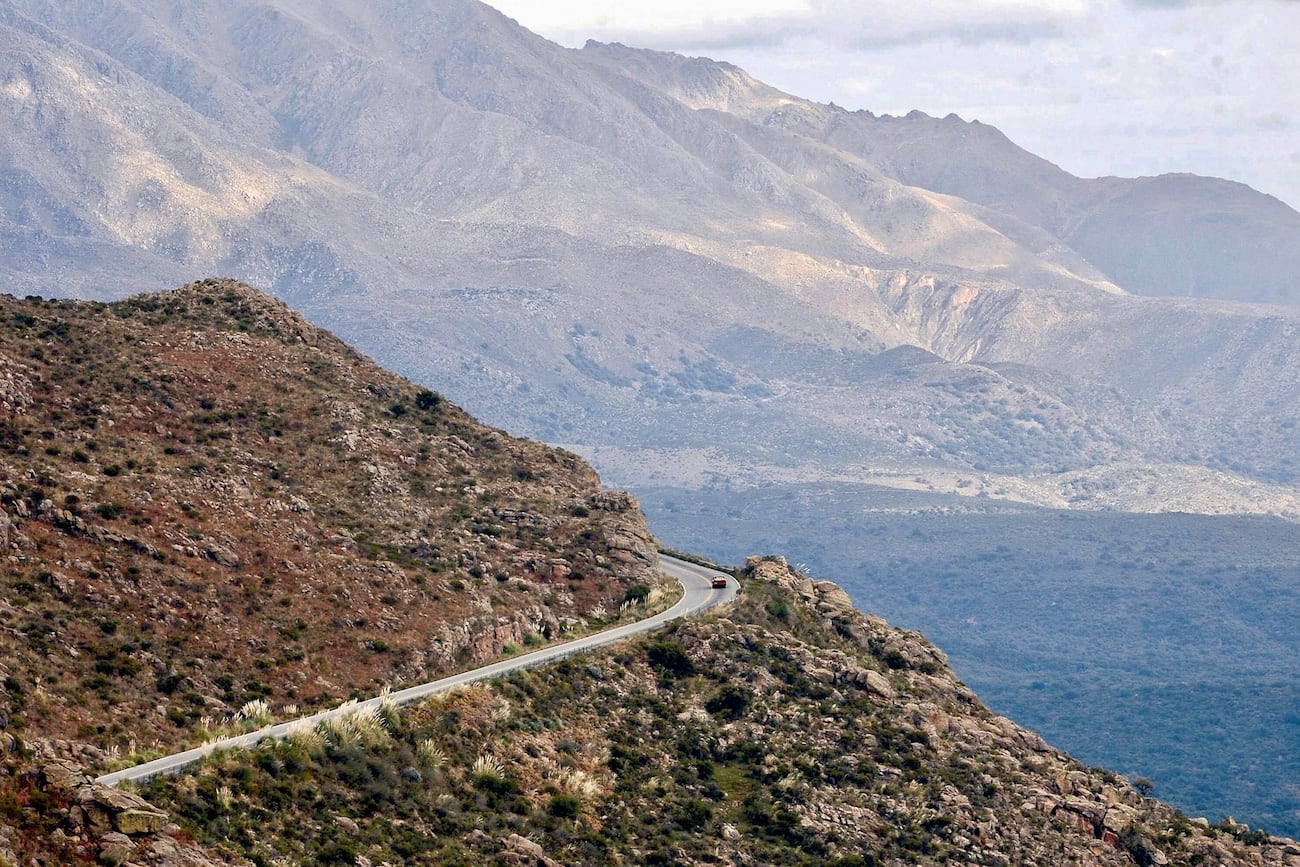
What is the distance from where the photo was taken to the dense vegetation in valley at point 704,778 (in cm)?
5172

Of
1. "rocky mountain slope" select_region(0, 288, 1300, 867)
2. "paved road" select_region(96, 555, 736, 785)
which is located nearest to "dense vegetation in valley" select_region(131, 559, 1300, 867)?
"rocky mountain slope" select_region(0, 288, 1300, 867)

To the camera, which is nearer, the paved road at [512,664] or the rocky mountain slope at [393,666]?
the paved road at [512,664]

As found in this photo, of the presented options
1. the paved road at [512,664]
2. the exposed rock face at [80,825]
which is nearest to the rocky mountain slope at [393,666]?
the exposed rock face at [80,825]

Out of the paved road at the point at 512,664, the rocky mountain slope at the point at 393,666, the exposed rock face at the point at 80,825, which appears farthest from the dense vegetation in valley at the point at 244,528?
the exposed rock face at the point at 80,825

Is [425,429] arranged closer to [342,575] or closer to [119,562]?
[342,575]

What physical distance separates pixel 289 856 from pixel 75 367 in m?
35.1

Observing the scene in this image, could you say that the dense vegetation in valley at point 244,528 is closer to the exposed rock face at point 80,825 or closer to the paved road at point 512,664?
the paved road at point 512,664

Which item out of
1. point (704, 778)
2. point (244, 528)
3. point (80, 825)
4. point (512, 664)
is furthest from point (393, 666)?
point (80, 825)

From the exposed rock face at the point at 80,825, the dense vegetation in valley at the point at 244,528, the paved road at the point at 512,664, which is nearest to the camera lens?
the exposed rock face at the point at 80,825

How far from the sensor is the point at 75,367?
252 ft

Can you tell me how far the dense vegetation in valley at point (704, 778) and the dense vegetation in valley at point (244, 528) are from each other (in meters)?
3.89

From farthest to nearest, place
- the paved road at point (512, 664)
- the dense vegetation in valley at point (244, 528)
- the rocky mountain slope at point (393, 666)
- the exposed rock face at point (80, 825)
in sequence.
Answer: the dense vegetation in valley at point (244, 528), the rocky mountain slope at point (393, 666), the paved road at point (512, 664), the exposed rock face at point (80, 825)

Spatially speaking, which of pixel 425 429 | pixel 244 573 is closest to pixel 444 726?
pixel 244 573

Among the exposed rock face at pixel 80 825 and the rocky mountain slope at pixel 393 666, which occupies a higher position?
the rocky mountain slope at pixel 393 666
